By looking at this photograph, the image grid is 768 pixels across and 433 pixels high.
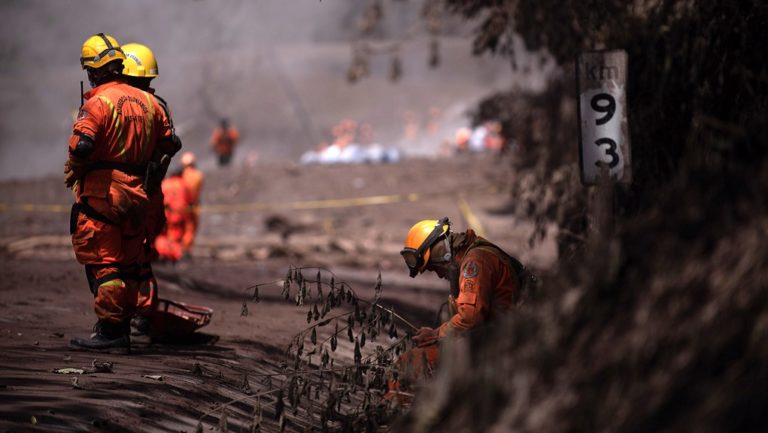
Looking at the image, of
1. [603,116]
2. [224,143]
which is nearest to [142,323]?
[603,116]

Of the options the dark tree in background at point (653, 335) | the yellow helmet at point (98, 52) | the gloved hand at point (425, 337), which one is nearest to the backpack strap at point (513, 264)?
the gloved hand at point (425, 337)

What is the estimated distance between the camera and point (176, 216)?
15781 millimetres

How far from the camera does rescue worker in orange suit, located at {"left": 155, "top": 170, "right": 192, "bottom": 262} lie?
15.5 meters

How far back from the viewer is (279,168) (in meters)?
30.1

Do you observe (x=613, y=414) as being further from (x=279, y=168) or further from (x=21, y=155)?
(x=21, y=155)

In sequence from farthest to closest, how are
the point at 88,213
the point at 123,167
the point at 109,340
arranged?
1. the point at 109,340
2. the point at 123,167
3. the point at 88,213

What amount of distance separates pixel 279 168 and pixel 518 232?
31.4ft

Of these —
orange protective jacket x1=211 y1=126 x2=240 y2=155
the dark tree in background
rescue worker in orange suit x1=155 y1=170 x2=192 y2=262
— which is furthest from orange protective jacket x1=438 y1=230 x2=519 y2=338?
orange protective jacket x1=211 y1=126 x2=240 y2=155

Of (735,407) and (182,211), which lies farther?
(182,211)

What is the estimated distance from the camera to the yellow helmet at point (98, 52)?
7449 millimetres

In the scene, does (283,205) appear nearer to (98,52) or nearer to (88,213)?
(98,52)

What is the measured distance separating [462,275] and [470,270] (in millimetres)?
71

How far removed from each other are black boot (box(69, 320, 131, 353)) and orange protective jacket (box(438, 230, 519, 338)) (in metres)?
2.18

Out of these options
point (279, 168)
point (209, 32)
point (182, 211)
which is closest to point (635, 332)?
point (182, 211)
